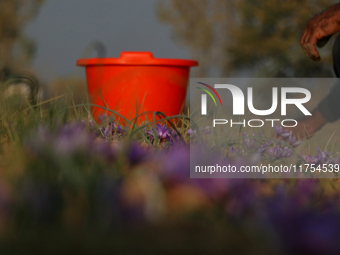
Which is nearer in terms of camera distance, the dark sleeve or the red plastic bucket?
the red plastic bucket

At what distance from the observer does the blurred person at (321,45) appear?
201 centimetres

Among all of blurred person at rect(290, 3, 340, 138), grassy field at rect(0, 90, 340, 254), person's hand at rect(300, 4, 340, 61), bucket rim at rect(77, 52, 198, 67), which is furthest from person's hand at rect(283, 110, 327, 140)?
grassy field at rect(0, 90, 340, 254)

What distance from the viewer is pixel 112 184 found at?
59cm

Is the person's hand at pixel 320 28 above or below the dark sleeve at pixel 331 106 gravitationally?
above

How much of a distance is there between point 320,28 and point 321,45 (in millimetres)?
111

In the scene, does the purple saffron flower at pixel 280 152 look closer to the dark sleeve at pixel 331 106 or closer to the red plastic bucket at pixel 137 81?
the red plastic bucket at pixel 137 81

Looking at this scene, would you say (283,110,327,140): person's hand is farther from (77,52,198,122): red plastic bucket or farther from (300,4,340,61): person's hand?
(77,52,198,122): red plastic bucket

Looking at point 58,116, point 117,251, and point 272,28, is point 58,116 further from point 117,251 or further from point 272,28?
point 272,28

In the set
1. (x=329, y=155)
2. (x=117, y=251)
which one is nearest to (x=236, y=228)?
(x=117, y=251)

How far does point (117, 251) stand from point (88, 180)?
0.24m

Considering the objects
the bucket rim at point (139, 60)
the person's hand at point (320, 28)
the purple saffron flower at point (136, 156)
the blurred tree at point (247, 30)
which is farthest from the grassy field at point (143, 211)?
the blurred tree at point (247, 30)

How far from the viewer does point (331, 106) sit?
2.39 m

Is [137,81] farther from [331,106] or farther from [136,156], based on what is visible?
[136,156]

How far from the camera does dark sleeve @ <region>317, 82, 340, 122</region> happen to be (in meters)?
2.37
